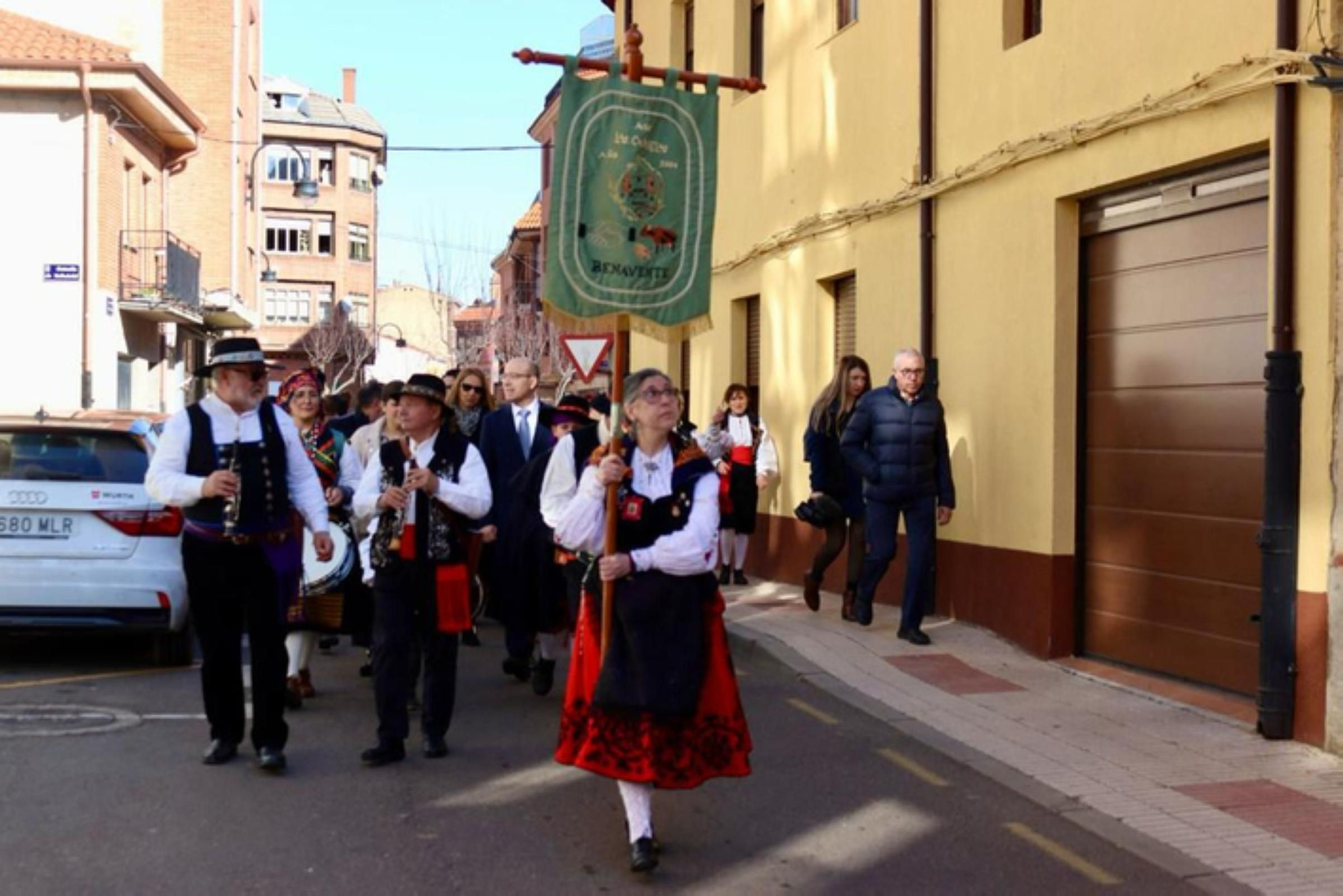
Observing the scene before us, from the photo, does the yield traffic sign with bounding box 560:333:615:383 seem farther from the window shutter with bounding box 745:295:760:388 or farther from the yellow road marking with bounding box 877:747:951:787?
the yellow road marking with bounding box 877:747:951:787

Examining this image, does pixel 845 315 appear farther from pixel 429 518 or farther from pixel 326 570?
pixel 429 518

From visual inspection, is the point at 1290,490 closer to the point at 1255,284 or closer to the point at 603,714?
the point at 1255,284

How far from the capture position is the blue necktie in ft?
32.7

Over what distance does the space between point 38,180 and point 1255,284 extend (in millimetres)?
24458

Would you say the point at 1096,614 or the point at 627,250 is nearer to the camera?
the point at 627,250

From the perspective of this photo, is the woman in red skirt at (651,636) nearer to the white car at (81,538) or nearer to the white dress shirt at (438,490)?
the white dress shirt at (438,490)

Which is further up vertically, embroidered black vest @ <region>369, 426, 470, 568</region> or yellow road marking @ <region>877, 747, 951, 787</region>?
embroidered black vest @ <region>369, 426, 470, 568</region>

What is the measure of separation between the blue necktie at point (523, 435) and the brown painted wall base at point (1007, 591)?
3.25 meters

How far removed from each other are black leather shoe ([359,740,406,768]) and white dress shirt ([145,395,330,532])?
3.25 feet

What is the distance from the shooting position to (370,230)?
2904 inches

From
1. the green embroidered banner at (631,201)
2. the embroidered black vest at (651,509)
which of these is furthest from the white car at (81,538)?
the embroidered black vest at (651,509)

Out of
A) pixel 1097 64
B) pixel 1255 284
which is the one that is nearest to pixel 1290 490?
pixel 1255 284

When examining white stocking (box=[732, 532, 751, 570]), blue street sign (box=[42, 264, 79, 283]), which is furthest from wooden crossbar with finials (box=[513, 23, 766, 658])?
blue street sign (box=[42, 264, 79, 283])

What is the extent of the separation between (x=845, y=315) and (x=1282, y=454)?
7.23m
